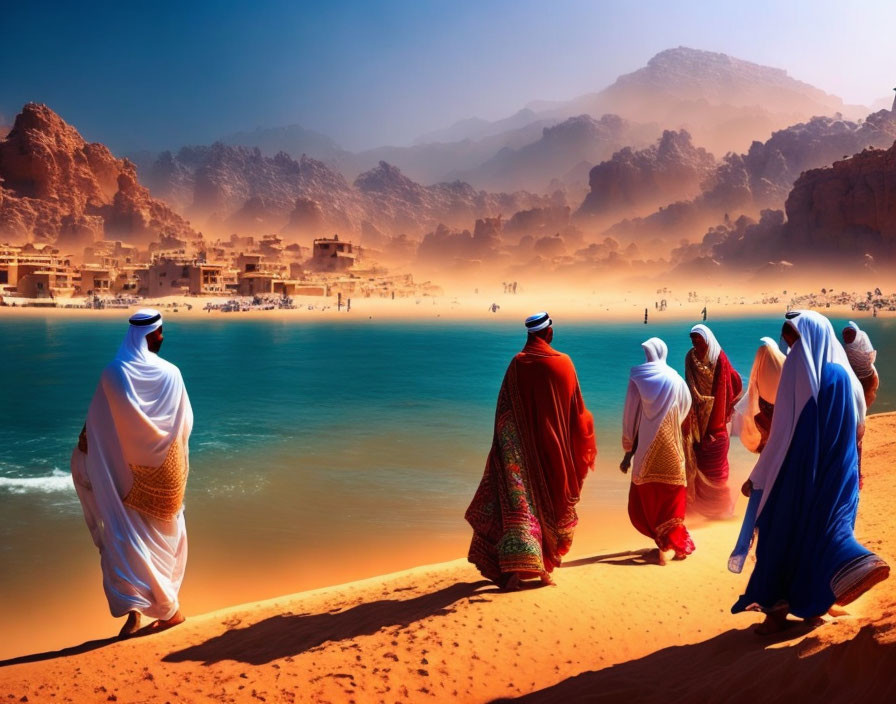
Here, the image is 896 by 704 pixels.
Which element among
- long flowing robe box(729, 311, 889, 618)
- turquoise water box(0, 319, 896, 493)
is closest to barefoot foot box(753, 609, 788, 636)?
long flowing robe box(729, 311, 889, 618)

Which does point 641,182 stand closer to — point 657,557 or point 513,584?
point 657,557

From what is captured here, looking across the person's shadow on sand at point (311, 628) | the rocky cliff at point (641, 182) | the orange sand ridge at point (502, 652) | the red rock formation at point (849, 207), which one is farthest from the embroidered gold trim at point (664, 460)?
the rocky cliff at point (641, 182)

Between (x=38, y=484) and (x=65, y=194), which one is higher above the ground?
(x=65, y=194)

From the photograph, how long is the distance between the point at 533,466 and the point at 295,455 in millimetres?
9518

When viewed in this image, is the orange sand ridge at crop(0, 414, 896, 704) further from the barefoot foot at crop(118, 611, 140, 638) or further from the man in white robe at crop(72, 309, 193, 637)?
the man in white robe at crop(72, 309, 193, 637)

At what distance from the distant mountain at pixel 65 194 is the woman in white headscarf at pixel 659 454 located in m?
90.8

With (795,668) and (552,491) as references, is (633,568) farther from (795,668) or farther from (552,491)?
(795,668)

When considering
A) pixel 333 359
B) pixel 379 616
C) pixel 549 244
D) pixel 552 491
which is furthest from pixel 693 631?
pixel 549 244

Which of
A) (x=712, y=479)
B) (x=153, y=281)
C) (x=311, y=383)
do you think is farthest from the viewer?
(x=153, y=281)

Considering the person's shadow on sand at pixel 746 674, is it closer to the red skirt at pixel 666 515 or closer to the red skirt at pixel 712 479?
the red skirt at pixel 666 515

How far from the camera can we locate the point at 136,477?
4.27 meters

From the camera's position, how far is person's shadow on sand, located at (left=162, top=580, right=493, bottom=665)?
160 inches

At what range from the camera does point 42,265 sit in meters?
56.8

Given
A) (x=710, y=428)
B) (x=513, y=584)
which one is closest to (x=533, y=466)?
(x=513, y=584)
